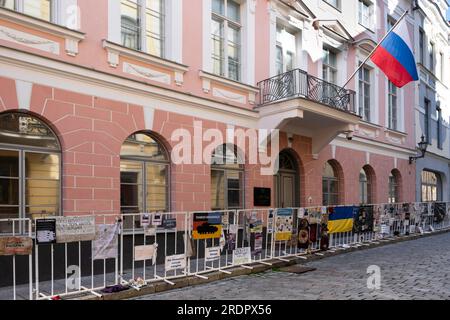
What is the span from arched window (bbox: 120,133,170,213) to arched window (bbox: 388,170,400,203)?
12737mm

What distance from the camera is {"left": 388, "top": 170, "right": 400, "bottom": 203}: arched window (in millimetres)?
19430

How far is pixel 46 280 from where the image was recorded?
7.79m

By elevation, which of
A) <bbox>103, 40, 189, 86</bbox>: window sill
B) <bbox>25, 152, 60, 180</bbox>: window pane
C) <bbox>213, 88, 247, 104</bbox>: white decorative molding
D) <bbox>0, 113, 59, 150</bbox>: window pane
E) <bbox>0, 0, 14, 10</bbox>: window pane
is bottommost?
<bbox>25, 152, 60, 180</bbox>: window pane

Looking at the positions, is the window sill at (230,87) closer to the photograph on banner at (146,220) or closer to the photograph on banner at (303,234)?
the photograph on banner at (303,234)

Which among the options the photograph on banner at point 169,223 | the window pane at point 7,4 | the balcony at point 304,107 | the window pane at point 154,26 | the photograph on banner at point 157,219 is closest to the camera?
the window pane at point 7,4

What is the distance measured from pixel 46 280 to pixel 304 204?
8.30 meters

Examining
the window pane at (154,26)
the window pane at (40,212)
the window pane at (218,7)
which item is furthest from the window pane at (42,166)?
the window pane at (218,7)

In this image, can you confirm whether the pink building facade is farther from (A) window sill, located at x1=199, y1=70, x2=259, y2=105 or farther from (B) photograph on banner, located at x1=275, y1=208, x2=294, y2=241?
(B) photograph on banner, located at x1=275, y1=208, x2=294, y2=241

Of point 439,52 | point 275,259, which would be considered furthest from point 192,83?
point 439,52

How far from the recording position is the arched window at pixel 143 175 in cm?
930

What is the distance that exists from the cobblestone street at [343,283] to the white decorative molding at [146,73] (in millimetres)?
4556

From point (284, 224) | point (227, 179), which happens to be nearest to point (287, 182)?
point (227, 179)

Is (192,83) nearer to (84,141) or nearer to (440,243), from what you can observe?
(84,141)

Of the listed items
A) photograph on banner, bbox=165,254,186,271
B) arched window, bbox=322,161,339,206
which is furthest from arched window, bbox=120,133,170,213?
arched window, bbox=322,161,339,206
